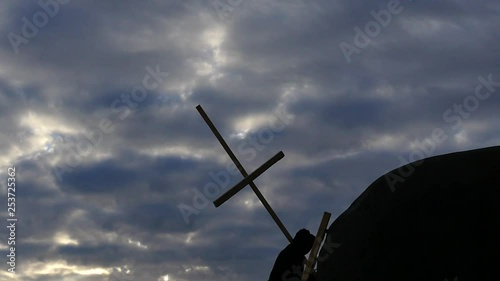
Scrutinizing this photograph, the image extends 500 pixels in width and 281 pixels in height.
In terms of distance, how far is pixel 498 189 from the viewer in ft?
31.7

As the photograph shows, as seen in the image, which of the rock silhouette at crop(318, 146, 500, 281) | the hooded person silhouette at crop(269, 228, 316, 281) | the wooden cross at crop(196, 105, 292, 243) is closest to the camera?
the rock silhouette at crop(318, 146, 500, 281)

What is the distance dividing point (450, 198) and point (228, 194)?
5.62 metres

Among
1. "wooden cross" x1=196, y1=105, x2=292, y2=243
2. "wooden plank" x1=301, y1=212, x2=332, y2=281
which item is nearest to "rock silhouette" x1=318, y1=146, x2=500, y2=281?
"wooden plank" x1=301, y1=212, x2=332, y2=281

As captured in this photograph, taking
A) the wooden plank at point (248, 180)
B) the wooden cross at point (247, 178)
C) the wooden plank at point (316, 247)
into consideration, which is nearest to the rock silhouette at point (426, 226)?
the wooden plank at point (316, 247)

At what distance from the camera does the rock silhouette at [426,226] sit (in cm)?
905

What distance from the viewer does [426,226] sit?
9.58 meters

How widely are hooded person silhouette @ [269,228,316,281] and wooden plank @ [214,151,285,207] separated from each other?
8.84ft

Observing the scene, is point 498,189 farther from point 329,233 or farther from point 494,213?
point 329,233

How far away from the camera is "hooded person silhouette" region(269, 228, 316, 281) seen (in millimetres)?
11555

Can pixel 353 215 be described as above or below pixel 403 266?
above

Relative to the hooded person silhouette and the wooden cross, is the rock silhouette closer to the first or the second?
the hooded person silhouette

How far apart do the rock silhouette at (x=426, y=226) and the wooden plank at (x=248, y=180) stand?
348 centimetres

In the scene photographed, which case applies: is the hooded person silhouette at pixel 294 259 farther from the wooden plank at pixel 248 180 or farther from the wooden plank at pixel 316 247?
the wooden plank at pixel 248 180

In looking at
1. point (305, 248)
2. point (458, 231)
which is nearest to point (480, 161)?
point (458, 231)
